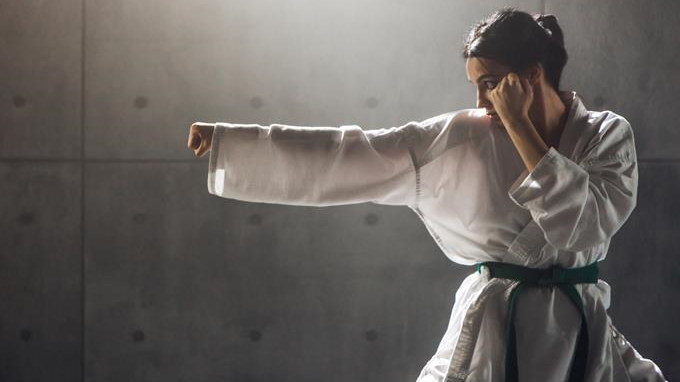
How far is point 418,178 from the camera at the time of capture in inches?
67.1

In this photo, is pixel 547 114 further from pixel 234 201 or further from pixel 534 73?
pixel 234 201

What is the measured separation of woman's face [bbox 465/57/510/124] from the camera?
5.43 ft

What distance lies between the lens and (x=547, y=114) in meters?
1.72

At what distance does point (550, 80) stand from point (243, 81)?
1628mm

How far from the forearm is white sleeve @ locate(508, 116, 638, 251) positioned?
25 mm

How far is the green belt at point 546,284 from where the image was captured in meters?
1.63

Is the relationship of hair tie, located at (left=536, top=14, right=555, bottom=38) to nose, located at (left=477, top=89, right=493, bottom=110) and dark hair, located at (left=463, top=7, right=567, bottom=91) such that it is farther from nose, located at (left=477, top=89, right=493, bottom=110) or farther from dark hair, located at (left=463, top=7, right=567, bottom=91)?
nose, located at (left=477, top=89, right=493, bottom=110)

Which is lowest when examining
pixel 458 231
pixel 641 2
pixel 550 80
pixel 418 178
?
pixel 458 231

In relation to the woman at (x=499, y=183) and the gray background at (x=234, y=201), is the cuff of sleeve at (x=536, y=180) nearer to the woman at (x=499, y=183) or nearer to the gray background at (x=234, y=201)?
the woman at (x=499, y=183)

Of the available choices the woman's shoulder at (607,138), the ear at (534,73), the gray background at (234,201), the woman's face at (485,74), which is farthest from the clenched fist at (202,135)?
the gray background at (234,201)

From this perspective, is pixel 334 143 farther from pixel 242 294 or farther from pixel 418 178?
pixel 242 294

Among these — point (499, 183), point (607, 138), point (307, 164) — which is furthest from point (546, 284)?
point (307, 164)

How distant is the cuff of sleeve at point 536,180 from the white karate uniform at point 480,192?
0.06ft

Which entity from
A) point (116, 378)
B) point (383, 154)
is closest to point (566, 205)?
point (383, 154)
